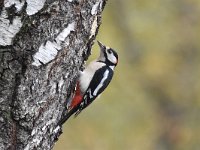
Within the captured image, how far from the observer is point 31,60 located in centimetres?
311

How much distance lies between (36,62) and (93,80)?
1.88 metres

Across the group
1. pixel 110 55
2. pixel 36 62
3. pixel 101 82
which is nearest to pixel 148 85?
pixel 110 55

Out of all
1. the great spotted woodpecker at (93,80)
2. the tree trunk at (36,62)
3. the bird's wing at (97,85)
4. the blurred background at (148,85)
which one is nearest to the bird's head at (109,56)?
the great spotted woodpecker at (93,80)

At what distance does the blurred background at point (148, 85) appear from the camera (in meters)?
11.8

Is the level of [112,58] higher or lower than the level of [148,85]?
higher

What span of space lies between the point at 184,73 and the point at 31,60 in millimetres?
9194

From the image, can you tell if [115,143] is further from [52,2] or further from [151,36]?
[52,2]

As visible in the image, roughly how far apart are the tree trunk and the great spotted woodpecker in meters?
0.79

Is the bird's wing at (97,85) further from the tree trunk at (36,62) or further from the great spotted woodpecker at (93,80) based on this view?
the tree trunk at (36,62)

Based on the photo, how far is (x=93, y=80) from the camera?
498 cm

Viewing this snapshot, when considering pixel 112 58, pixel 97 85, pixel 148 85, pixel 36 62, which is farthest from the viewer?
pixel 148 85

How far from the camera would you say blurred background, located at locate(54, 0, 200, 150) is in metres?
11.8

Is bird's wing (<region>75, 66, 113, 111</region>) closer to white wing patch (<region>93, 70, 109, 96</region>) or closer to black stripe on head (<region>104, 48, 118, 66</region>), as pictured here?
white wing patch (<region>93, 70, 109, 96</region>)

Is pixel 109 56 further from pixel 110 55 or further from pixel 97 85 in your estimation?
pixel 97 85
